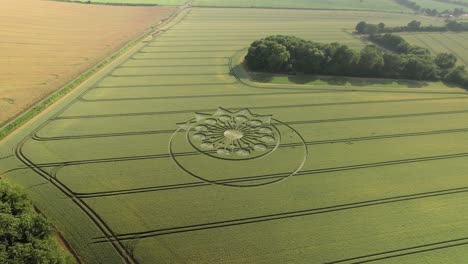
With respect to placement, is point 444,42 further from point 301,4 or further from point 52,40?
point 52,40

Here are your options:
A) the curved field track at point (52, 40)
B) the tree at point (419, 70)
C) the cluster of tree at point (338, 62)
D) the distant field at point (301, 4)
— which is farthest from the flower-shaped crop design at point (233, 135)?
the distant field at point (301, 4)

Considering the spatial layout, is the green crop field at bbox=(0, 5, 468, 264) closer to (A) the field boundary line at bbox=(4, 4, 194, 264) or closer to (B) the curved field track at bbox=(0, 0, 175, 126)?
(A) the field boundary line at bbox=(4, 4, 194, 264)

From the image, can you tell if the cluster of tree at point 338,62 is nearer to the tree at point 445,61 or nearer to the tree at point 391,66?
the tree at point 391,66

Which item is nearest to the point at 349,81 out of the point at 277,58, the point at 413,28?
the point at 277,58

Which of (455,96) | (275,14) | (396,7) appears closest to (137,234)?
(455,96)

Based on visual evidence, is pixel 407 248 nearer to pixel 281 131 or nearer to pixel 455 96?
pixel 281 131

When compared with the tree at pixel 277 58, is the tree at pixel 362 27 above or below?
above
